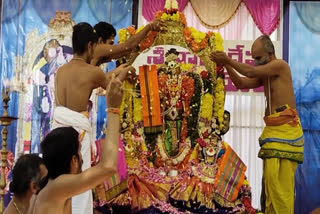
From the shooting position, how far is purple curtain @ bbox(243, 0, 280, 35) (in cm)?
724

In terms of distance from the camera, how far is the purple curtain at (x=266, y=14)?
7.24m

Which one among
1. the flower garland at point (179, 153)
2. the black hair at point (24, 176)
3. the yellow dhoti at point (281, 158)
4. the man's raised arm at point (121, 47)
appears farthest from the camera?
the flower garland at point (179, 153)

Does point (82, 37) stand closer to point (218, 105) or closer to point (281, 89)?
point (218, 105)

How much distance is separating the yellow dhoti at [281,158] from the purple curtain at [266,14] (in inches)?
117

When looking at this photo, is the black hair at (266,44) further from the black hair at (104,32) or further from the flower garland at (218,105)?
the black hair at (104,32)

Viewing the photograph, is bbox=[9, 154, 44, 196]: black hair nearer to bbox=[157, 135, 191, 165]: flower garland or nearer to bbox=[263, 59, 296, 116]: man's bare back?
bbox=[157, 135, 191, 165]: flower garland

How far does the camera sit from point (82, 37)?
357cm

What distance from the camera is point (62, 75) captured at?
3.57 meters

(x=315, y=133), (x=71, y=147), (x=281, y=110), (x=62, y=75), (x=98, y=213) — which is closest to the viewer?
(x=71, y=147)

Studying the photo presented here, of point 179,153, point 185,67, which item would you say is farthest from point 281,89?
point 179,153

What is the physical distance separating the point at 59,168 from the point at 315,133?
539 cm

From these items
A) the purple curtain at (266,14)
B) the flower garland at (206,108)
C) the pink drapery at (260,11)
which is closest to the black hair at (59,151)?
the flower garland at (206,108)

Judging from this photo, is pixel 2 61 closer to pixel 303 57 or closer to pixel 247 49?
pixel 247 49

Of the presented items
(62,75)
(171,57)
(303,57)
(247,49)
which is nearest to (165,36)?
(171,57)
